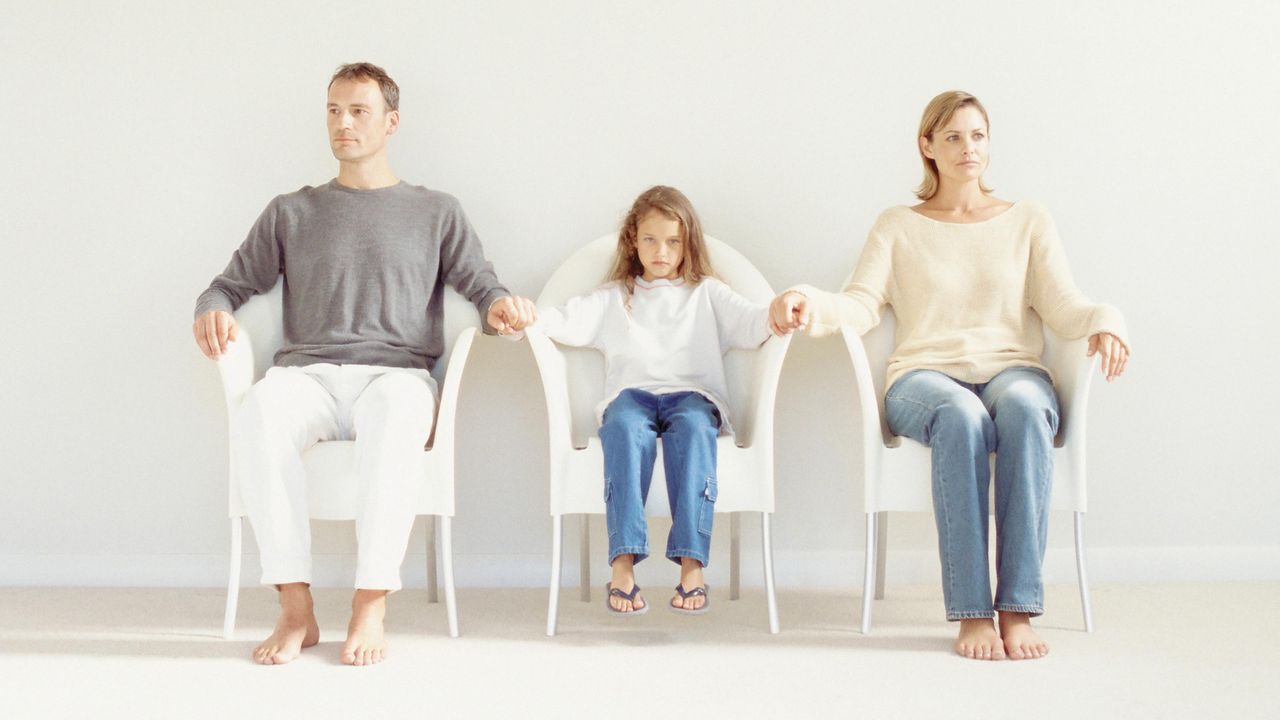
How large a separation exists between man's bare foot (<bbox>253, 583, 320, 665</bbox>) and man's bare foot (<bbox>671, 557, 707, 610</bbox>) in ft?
2.16

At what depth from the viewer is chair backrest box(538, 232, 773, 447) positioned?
237 cm

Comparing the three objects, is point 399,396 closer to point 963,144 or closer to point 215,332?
point 215,332

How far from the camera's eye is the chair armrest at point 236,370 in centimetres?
215

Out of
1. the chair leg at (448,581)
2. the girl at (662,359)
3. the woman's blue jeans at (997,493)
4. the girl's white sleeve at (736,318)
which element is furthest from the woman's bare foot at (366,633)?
the woman's blue jeans at (997,493)

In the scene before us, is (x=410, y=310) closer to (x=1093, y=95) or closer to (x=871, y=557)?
(x=871, y=557)

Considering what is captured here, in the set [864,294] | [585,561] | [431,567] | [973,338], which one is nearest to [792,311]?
[864,294]

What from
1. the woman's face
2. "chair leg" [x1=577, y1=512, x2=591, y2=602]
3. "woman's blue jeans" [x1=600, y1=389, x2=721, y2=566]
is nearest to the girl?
"woman's blue jeans" [x1=600, y1=389, x2=721, y2=566]

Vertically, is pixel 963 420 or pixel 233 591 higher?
pixel 963 420

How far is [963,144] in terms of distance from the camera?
7.59 ft

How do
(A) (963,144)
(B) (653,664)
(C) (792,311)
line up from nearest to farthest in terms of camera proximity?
(B) (653,664), (C) (792,311), (A) (963,144)

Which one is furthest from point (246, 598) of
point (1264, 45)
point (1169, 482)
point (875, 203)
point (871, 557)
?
point (1264, 45)

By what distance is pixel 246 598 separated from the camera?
251cm

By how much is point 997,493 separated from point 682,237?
838 mm

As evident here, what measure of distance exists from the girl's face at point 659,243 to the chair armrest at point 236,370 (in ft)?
2.76
